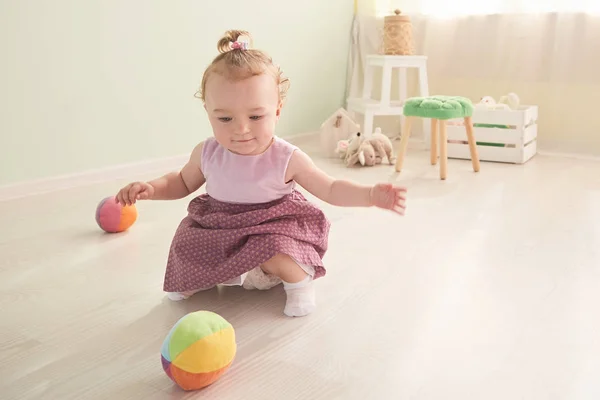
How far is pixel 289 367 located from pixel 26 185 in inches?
52.2

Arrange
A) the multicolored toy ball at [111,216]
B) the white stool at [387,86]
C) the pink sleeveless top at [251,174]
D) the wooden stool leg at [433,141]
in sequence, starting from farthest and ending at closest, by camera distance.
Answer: the white stool at [387,86]
the wooden stool leg at [433,141]
the multicolored toy ball at [111,216]
the pink sleeveless top at [251,174]

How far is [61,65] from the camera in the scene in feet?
6.31

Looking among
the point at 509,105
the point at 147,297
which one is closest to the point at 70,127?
the point at 147,297

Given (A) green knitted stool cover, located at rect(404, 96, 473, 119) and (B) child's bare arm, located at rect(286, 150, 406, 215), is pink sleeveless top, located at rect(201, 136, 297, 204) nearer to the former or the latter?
(B) child's bare arm, located at rect(286, 150, 406, 215)

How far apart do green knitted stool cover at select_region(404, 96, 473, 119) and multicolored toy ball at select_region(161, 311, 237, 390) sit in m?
1.54

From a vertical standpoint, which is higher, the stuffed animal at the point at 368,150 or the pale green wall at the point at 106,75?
the pale green wall at the point at 106,75

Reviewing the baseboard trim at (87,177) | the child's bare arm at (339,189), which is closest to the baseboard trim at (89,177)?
the baseboard trim at (87,177)

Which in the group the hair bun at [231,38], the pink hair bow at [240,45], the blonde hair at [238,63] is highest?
the hair bun at [231,38]

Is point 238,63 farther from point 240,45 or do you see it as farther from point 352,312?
point 352,312

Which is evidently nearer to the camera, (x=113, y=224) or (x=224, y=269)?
(x=224, y=269)

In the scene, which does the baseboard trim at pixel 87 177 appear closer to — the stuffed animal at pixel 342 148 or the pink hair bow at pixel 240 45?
the stuffed animal at pixel 342 148

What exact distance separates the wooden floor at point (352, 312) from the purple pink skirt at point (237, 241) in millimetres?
63

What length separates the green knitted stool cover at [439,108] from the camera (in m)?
2.18

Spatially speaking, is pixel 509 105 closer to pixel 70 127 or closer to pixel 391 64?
pixel 391 64
